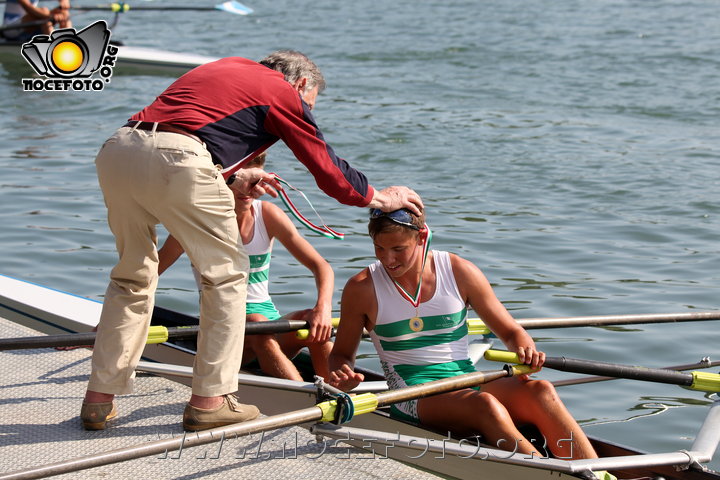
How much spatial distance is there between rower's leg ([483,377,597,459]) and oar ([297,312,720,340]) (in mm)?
703

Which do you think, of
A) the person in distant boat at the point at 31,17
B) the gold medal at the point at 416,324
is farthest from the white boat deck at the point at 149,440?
the person in distant boat at the point at 31,17

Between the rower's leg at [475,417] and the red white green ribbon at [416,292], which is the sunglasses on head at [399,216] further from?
the rower's leg at [475,417]

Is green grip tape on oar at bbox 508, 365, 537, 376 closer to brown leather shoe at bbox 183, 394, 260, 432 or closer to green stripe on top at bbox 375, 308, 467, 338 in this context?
green stripe on top at bbox 375, 308, 467, 338

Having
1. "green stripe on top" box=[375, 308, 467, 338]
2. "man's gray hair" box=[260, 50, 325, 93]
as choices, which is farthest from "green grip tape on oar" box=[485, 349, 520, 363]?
"man's gray hair" box=[260, 50, 325, 93]

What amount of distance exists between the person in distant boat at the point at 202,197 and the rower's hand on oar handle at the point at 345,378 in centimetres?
37

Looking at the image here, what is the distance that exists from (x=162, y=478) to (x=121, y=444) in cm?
35

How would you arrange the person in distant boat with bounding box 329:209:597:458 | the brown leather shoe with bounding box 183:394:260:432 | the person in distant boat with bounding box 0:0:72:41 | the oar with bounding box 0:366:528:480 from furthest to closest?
the person in distant boat with bounding box 0:0:72:41 < the person in distant boat with bounding box 329:209:597:458 < the brown leather shoe with bounding box 183:394:260:432 < the oar with bounding box 0:366:528:480

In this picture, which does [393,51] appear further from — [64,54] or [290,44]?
[64,54]

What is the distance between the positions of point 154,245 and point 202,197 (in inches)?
14.0

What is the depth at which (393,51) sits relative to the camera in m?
17.7

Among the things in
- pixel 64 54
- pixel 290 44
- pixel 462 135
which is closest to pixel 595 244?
pixel 462 135

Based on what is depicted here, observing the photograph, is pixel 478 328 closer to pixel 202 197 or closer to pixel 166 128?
pixel 202 197

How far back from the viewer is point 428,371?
13.2ft

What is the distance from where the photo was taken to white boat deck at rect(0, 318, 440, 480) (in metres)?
3.58
